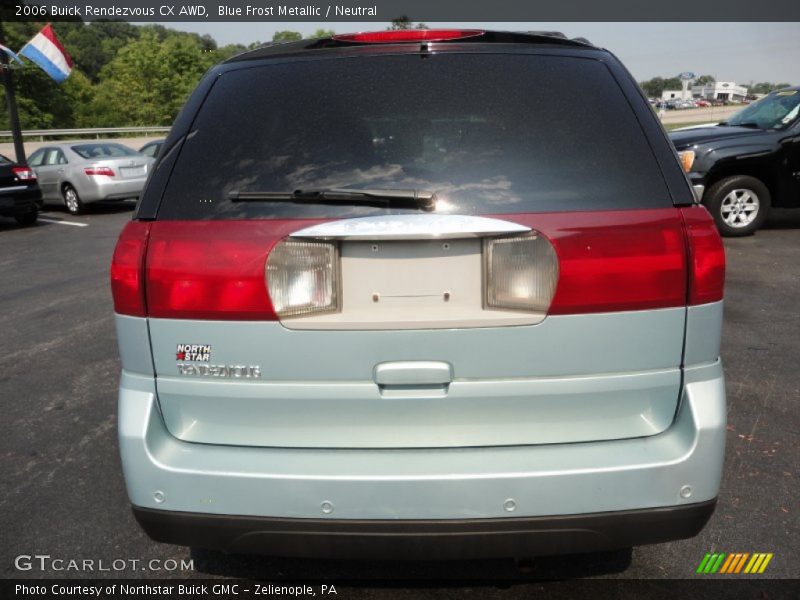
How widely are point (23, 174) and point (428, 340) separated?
1265 cm

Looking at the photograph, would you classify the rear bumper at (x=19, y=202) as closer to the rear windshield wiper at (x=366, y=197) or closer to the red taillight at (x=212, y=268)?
the red taillight at (x=212, y=268)

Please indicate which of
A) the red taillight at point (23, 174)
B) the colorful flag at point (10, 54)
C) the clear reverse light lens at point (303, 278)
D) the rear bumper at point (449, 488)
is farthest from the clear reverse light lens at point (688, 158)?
the colorful flag at point (10, 54)

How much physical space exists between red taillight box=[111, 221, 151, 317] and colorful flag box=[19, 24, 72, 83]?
15620 mm

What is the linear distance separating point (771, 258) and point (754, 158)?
162 centimetres

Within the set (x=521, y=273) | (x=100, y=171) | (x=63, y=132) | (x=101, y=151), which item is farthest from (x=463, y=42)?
(x=63, y=132)

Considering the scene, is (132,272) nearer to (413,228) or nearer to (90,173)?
(413,228)

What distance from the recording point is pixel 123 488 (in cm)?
312

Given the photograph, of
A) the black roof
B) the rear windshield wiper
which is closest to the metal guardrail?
the black roof

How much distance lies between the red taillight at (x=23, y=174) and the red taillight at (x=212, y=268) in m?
12.0

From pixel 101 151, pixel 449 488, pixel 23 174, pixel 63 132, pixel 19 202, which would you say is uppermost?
pixel 449 488

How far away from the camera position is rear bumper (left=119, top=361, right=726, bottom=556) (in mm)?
1814

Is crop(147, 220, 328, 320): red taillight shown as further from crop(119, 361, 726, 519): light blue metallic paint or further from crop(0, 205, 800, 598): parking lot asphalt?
crop(0, 205, 800, 598): parking lot asphalt

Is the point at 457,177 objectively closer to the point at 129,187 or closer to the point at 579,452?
the point at 579,452

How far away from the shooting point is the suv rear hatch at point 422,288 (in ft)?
5.93
